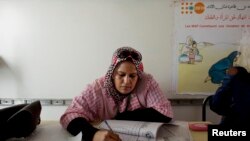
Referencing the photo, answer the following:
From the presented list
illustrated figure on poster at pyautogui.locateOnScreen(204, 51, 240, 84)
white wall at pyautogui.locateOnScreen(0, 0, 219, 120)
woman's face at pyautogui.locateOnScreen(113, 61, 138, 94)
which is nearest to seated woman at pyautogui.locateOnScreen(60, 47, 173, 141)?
woman's face at pyautogui.locateOnScreen(113, 61, 138, 94)

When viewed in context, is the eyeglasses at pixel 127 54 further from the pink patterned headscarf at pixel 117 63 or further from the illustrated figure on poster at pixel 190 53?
the illustrated figure on poster at pixel 190 53

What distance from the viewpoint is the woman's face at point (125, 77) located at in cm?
159

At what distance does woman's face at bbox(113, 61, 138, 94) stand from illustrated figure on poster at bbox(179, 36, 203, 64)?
0.62 meters

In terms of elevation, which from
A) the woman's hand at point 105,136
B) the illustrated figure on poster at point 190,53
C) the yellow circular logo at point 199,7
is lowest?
the woman's hand at point 105,136

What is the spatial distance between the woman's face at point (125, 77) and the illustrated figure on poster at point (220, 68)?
774 millimetres

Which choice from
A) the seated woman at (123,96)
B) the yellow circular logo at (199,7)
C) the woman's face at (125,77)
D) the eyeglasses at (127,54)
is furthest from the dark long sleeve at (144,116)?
the yellow circular logo at (199,7)

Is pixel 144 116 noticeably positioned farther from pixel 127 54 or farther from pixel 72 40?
pixel 72 40

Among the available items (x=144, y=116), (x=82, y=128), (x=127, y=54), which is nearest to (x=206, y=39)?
(x=127, y=54)

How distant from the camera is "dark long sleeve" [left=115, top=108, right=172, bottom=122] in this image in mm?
1460

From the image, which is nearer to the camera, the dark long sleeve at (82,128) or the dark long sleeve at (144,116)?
the dark long sleeve at (82,128)

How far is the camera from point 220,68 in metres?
2.10

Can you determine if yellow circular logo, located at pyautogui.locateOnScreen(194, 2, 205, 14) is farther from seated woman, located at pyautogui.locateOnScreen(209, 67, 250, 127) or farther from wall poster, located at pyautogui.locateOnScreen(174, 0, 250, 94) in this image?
seated woman, located at pyautogui.locateOnScreen(209, 67, 250, 127)

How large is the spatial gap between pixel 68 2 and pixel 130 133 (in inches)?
49.7

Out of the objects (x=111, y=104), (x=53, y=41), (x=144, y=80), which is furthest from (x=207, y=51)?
(x=53, y=41)
